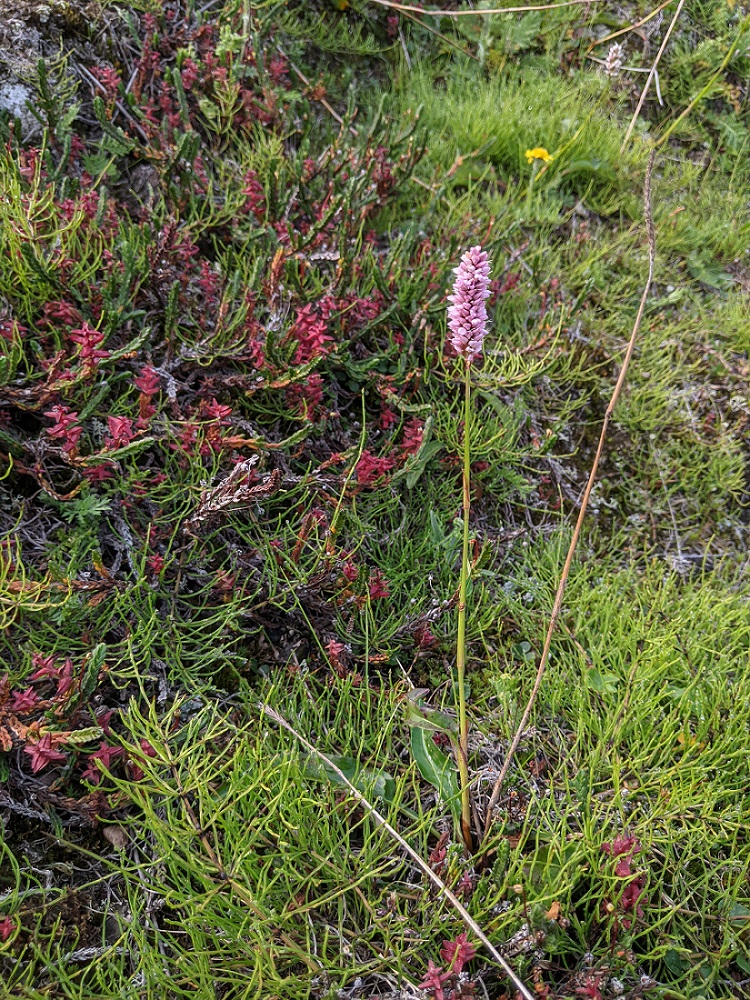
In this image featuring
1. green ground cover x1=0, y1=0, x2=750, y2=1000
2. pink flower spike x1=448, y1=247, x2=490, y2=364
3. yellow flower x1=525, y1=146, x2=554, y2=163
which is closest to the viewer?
pink flower spike x1=448, y1=247, x2=490, y2=364

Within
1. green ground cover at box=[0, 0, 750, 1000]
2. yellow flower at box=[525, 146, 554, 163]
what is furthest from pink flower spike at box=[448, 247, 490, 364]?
yellow flower at box=[525, 146, 554, 163]

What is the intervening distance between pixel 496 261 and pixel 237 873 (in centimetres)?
234

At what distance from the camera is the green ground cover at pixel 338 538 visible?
147 cm

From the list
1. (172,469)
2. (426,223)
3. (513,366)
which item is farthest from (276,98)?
(172,469)

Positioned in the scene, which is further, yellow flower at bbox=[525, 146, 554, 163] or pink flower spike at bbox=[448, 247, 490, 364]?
yellow flower at bbox=[525, 146, 554, 163]

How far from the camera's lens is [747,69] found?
13.0 ft

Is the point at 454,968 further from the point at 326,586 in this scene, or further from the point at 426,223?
the point at 426,223

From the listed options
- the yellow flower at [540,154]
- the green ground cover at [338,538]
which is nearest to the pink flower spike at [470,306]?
the green ground cover at [338,538]

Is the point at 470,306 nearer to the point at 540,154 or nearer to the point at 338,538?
the point at 338,538

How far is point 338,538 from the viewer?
6.81ft

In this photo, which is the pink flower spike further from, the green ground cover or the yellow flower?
the yellow flower

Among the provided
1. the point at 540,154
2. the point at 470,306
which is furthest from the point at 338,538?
the point at 540,154

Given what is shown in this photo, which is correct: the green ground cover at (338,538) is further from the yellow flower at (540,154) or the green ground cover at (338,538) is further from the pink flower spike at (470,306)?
the pink flower spike at (470,306)

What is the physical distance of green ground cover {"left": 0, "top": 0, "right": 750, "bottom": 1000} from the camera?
1.47m
